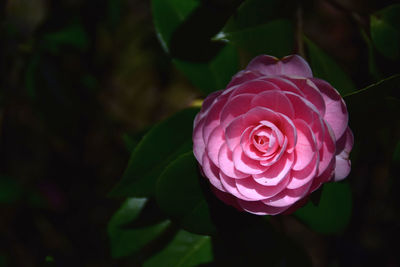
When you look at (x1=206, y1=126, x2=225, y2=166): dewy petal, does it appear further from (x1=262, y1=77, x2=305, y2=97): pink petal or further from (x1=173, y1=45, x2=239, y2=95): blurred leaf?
(x1=173, y1=45, x2=239, y2=95): blurred leaf

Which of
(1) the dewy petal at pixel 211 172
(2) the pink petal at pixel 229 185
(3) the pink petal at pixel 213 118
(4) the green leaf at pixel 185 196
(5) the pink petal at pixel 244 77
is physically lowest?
(4) the green leaf at pixel 185 196

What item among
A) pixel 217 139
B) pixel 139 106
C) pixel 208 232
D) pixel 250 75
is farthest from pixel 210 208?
pixel 139 106

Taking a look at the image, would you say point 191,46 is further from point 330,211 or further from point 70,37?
point 70,37

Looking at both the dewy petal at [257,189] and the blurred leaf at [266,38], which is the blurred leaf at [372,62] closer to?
the blurred leaf at [266,38]

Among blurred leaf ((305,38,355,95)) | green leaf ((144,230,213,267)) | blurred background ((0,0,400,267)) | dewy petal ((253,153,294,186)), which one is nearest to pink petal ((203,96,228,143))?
dewy petal ((253,153,294,186))

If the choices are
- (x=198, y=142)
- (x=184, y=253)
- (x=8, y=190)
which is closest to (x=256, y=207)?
(x=198, y=142)

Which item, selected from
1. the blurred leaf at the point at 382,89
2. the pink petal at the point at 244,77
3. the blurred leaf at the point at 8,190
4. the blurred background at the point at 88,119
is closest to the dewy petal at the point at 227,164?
the pink petal at the point at 244,77

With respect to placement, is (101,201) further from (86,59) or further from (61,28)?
(61,28)
